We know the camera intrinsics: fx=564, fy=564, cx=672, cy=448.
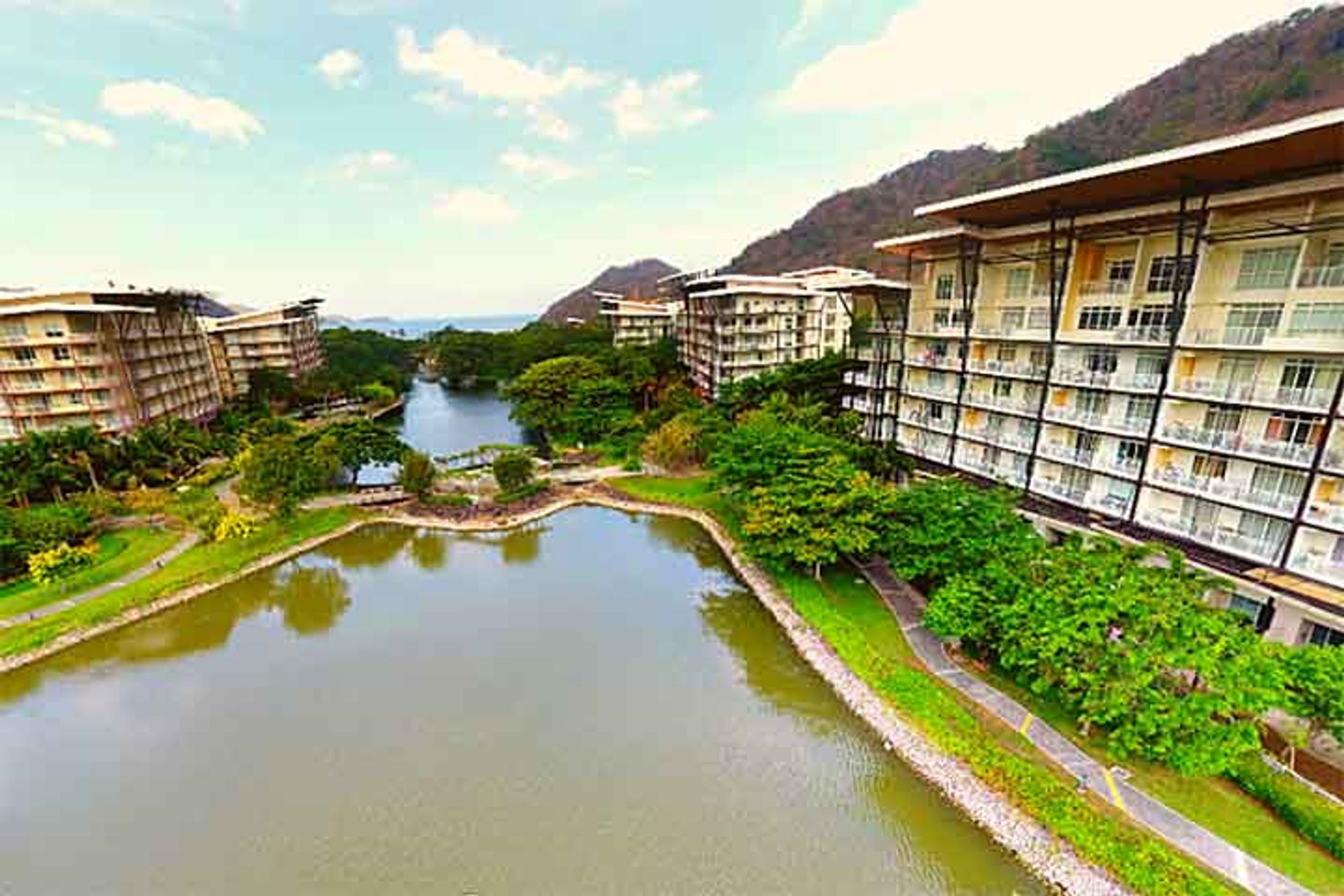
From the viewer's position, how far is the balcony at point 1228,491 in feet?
47.9

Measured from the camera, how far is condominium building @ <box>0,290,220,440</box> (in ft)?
93.2

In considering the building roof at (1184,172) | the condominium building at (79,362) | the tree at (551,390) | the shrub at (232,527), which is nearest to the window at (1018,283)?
the building roof at (1184,172)

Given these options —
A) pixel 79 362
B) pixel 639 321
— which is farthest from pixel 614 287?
pixel 79 362

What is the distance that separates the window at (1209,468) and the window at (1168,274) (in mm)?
4943

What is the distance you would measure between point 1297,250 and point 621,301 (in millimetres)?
54422

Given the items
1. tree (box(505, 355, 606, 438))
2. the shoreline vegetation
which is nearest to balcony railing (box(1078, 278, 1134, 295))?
the shoreline vegetation

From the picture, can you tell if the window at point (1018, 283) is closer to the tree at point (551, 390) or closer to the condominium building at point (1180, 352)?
the condominium building at point (1180, 352)

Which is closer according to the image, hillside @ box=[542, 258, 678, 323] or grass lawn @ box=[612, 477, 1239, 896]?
grass lawn @ box=[612, 477, 1239, 896]

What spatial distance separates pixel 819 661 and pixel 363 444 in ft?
79.5

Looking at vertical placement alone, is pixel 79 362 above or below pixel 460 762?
above

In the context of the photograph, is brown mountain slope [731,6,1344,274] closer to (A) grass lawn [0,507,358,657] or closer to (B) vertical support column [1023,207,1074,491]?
(B) vertical support column [1023,207,1074,491]

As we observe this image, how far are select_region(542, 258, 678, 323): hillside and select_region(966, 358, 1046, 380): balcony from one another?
118368 millimetres

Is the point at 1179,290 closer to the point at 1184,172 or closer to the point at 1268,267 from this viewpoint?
the point at 1268,267

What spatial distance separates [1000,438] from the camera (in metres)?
22.0
